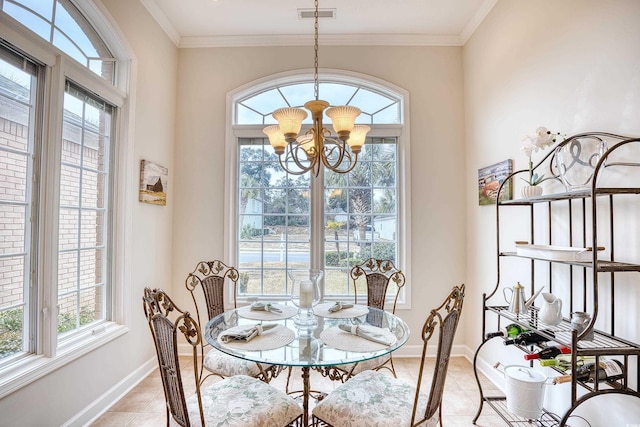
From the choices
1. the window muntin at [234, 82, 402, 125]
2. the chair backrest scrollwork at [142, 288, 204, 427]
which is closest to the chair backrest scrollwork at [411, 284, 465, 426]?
the chair backrest scrollwork at [142, 288, 204, 427]

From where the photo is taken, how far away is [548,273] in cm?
209

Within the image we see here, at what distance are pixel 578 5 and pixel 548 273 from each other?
5.57 ft

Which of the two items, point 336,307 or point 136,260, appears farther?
point 136,260

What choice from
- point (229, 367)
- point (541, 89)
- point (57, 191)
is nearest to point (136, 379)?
point (229, 367)

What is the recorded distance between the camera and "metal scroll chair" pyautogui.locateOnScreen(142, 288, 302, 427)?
1218 millimetres

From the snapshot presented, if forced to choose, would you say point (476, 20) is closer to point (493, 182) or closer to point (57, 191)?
point (493, 182)

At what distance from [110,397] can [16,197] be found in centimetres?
158

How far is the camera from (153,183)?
112 inches

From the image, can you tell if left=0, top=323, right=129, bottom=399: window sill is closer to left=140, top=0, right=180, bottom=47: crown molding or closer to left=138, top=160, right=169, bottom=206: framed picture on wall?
left=138, top=160, right=169, bottom=206: framed picture on wall

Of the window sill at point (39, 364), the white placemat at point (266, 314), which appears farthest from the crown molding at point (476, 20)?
the window sill at point (39, 364)

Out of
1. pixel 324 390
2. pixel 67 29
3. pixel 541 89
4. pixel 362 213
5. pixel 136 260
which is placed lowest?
pixel 324 390

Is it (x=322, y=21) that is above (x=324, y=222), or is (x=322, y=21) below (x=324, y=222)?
above

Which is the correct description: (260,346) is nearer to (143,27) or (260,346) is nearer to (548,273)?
(548,273)

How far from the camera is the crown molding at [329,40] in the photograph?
10.7 feet
